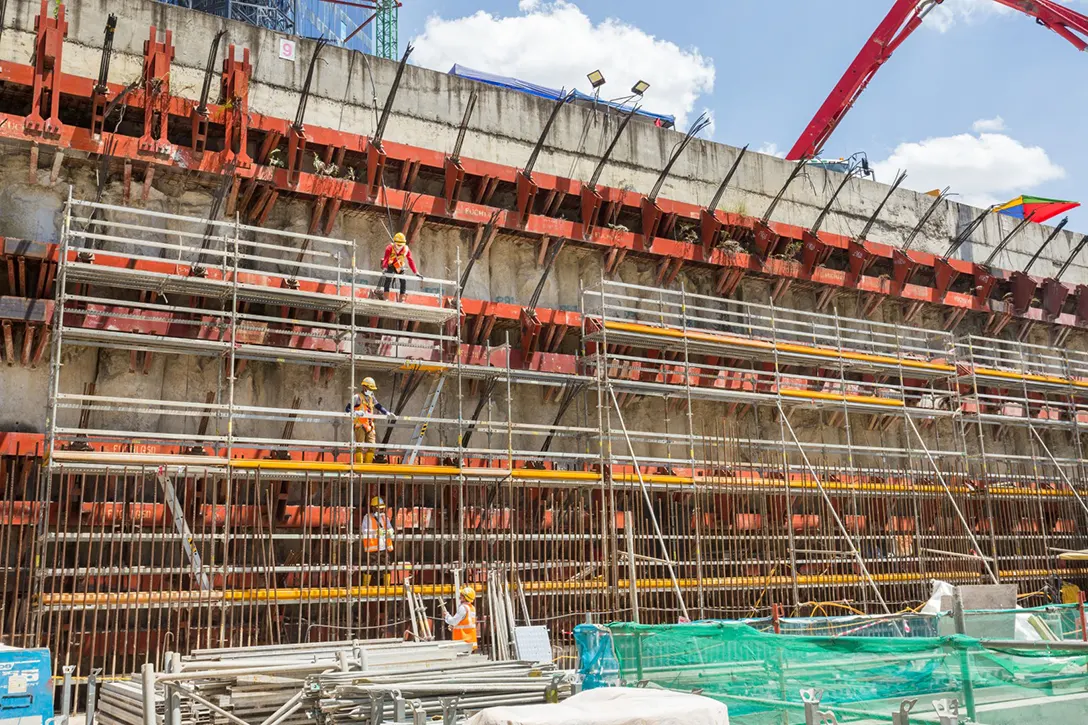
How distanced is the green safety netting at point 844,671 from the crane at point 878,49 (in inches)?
900

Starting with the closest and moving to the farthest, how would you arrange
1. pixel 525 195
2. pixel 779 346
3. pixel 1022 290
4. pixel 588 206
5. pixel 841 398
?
pixel 525 195 < pixel 588 206 < pixel 779 346 < pixel 841 398 < pixel 1022 290

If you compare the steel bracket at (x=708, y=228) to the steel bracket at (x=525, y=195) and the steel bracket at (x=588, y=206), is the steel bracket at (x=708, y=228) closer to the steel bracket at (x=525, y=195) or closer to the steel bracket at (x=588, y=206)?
the steel bracket at (x=588, y=206)

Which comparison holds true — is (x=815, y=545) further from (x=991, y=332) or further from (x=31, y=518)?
(x=31, y=518)

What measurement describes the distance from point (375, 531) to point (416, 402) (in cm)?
353

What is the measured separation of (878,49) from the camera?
30547 millimetres

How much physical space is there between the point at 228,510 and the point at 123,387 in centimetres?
382

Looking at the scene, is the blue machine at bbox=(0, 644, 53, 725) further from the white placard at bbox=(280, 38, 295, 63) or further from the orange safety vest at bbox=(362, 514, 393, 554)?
the white placard at bbox=(280, 38, 295, 63)

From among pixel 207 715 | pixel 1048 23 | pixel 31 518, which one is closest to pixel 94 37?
pixel 31 518

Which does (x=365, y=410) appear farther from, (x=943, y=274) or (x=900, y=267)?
(x=943, y=274)

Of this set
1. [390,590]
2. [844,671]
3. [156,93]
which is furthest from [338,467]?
[844,671]

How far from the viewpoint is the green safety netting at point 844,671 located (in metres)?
7.63

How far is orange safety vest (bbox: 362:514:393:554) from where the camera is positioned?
14281mm

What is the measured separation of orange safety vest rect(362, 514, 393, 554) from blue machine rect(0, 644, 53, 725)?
574 cm

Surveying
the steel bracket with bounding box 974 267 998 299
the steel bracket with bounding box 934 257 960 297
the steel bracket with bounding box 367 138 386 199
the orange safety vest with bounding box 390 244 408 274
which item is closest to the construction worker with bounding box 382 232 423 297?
the orange safety vest with bounding box 390 244 408 274
